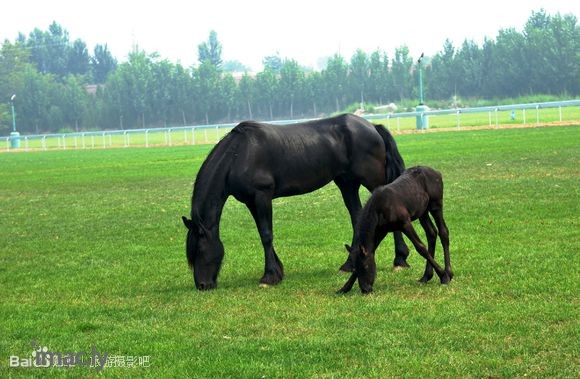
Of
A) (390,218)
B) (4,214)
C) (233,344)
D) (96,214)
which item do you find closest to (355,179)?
(390,218)

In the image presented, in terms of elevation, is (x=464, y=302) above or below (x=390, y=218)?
below

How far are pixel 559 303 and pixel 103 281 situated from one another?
576 cm

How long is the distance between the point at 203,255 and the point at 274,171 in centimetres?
142

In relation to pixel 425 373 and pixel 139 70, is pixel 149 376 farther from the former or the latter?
pixel 139 70

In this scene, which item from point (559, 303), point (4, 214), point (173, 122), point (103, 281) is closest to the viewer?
point (559, 303)

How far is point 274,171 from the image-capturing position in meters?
11.9

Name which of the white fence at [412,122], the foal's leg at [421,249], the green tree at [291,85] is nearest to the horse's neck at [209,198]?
the foal's leg at [421,249]

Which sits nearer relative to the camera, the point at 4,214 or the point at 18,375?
the point at 18,375

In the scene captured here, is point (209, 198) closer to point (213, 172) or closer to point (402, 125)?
point (213, 172)

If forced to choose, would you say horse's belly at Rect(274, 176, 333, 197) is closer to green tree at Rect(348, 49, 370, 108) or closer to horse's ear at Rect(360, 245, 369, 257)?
horse's ear at Rect(360, 245, 369, 257)

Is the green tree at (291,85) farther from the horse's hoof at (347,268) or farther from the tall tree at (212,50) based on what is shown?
the horse's hoof at (347,268)

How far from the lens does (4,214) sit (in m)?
21.8

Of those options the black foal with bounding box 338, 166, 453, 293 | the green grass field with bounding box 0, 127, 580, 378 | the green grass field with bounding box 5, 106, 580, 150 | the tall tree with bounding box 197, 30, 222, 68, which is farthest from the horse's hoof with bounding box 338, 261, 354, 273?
the tall tree with bounding box 197, 30, 222, 68

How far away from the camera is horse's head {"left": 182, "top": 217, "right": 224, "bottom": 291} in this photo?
36.9 ft
